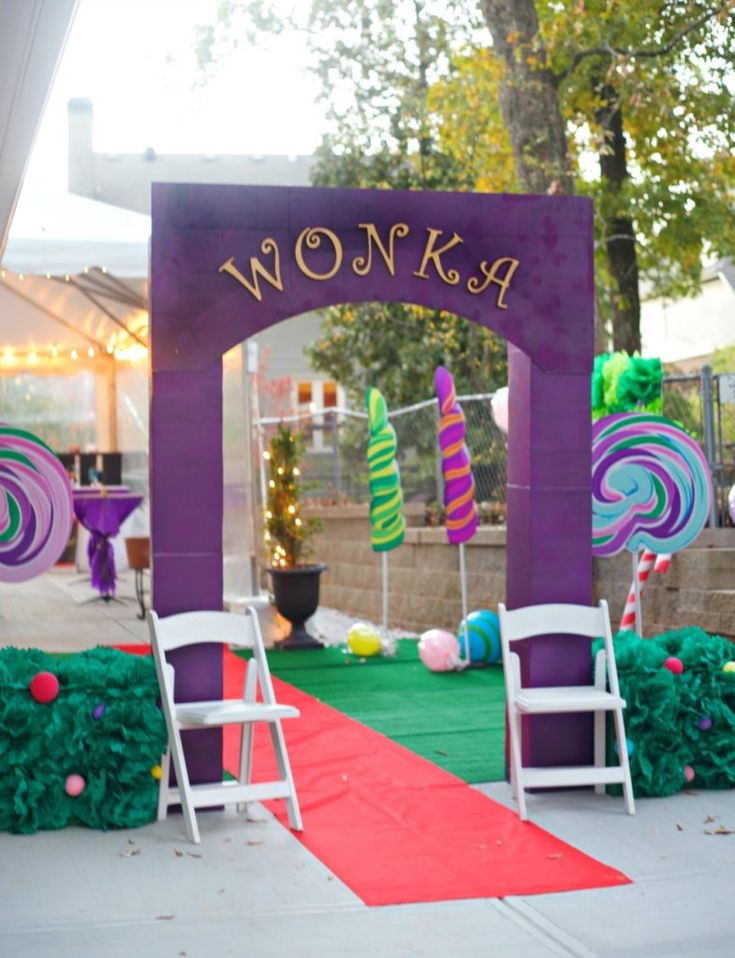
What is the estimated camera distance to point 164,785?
5910mm

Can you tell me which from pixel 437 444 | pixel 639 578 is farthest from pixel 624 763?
pixel 437 444

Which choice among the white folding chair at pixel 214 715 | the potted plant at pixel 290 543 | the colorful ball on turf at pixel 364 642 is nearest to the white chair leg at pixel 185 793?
the white folding chair at pixel 214 715

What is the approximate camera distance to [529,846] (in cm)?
555

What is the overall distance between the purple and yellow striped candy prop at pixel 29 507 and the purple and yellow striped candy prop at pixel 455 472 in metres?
3.37

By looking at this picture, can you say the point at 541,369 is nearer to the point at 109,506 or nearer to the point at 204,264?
the point at 204,264

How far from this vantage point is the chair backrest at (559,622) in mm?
6352

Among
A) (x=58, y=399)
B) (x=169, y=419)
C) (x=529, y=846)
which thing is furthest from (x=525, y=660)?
(x=58, y=399)

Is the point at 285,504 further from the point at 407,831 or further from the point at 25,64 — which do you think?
the point at 25,64

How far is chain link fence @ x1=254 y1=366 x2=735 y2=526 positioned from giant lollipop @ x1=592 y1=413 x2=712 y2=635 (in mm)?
1852

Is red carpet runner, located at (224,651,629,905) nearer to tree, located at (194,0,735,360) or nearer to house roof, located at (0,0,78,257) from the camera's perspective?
house roof, located at (0,0,78,257)

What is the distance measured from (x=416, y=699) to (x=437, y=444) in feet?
14.5

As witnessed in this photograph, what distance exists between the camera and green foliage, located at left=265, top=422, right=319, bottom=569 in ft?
39.4

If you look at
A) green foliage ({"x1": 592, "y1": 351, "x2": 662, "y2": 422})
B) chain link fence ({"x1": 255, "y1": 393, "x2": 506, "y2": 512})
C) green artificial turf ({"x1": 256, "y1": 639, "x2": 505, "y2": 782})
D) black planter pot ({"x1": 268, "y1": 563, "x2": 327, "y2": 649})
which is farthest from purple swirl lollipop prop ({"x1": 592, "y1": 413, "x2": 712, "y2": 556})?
chain link fence ({"x1": 255, "y1": 393, "x2": 506, "y2": 512})

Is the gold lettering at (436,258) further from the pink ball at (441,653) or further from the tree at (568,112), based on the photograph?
the tree at (568,112)
